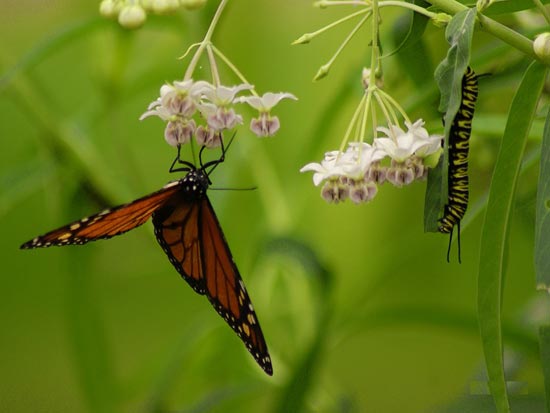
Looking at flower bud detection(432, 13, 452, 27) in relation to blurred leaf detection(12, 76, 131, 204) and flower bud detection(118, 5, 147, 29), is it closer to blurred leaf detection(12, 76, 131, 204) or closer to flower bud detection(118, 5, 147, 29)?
flower bud detection(118, 5, 147, 29)

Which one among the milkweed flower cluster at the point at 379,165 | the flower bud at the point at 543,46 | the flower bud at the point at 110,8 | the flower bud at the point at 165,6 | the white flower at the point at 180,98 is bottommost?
the milkweed flower cluster at the point at 379,165

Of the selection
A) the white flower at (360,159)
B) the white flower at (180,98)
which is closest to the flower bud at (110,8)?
the white flower at (180,98)

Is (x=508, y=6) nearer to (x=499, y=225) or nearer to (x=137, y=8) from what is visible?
(x=499, y=225)

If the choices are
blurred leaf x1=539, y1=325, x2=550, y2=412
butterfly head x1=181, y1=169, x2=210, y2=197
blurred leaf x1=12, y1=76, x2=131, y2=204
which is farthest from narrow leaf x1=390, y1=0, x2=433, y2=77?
blurred leaf x1=12, y1=76, x2=131, y2=204

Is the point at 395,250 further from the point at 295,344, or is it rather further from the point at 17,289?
the point at 17,289

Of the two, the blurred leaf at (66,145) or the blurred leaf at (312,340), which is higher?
the blurred leaf at (66,145)

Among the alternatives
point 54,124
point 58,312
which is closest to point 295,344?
point 54,124

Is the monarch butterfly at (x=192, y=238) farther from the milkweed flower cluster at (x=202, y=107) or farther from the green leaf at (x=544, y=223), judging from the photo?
the green leaf at (x=544, y=223)
